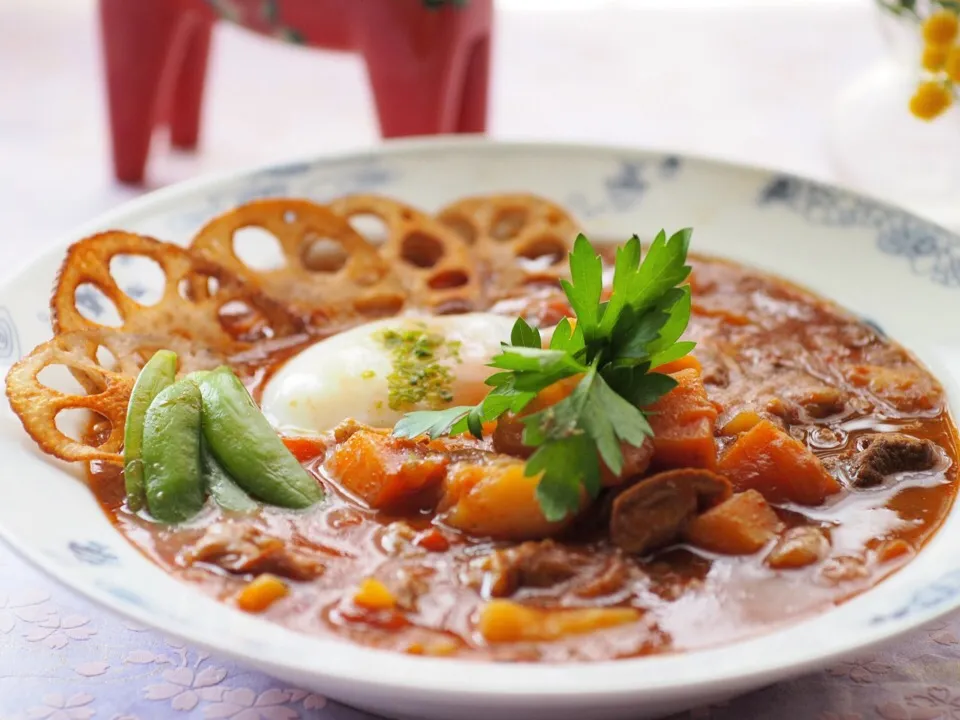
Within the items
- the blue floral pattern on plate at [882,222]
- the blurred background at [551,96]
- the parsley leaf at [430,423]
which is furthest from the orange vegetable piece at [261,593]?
the blurred background at [551,96]

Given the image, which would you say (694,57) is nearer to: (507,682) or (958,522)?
(958,522)

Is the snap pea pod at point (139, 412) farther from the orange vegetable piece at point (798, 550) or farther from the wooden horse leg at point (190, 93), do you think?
the wooden horse leg at point (190, 93)

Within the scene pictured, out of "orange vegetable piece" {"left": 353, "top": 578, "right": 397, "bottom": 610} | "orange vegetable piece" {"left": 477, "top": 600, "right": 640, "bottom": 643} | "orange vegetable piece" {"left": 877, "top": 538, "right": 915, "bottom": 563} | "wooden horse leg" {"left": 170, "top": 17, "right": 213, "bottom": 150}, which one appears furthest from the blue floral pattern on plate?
"wooden horse leg" {"left": 170, "top": 17, "right": 213, "bottom": 150}

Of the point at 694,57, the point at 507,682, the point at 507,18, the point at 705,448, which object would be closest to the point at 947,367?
the point at 705,448

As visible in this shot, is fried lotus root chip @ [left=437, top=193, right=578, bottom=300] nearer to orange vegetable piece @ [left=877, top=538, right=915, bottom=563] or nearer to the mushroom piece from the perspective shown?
the mushroom piece

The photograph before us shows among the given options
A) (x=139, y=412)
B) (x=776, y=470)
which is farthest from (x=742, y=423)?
(x=139, y=412)

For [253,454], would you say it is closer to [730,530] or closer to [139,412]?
[139,412]
